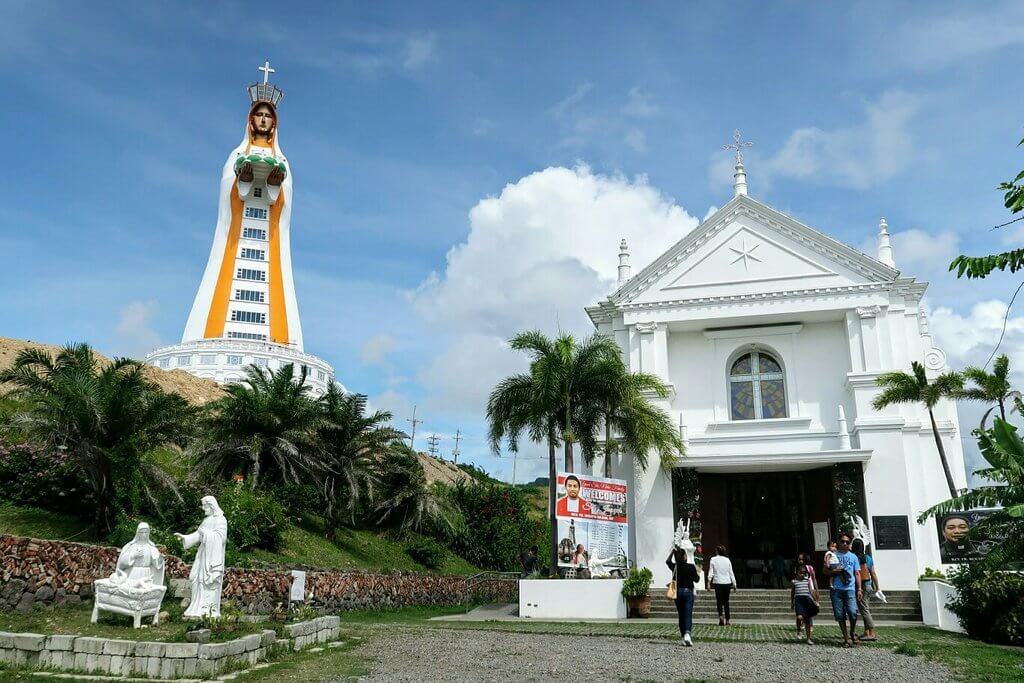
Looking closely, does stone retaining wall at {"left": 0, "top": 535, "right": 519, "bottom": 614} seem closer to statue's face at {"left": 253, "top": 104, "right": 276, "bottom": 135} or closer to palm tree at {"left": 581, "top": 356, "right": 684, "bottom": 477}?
palm tree at {"left": 581, "top": 356, "right": 684, "bottom": 477}

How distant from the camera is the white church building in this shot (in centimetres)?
2236

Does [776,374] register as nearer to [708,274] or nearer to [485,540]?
[708,274]

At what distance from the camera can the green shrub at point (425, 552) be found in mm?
26453

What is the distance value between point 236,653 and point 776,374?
1929 cm

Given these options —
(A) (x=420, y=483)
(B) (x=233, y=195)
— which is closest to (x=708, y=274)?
(A) (x=420, y=483)

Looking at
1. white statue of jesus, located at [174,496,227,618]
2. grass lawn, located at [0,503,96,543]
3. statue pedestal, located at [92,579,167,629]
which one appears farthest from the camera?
grass lawn, located at [0,503,96,543]

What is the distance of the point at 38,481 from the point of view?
16.7m

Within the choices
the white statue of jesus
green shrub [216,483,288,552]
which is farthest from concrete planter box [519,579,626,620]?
the white statue of jesus

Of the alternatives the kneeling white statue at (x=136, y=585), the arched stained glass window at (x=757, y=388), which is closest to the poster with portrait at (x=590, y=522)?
the arched stained glass window at (x=757, y=388)

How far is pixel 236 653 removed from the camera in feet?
30.3

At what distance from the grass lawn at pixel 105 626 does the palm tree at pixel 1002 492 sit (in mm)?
11224

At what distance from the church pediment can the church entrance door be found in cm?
556

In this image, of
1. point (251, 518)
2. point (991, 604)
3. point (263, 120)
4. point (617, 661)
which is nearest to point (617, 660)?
point (617, 661)

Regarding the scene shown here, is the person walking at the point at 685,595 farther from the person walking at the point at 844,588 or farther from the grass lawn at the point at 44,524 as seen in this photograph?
the grass lawn at the point at 44,524
